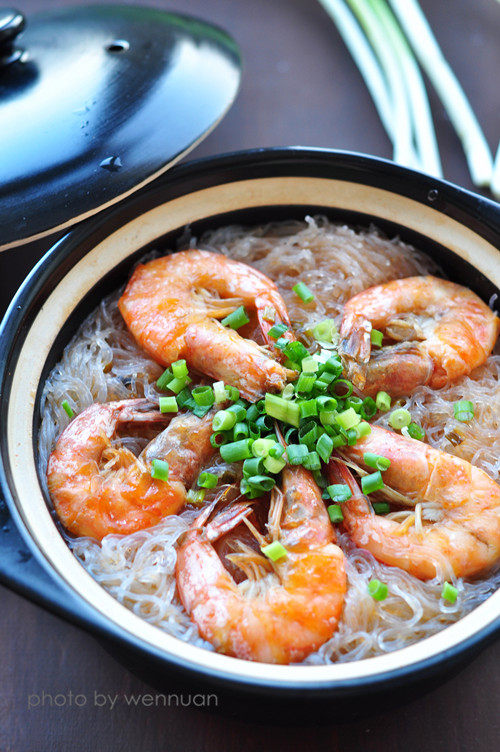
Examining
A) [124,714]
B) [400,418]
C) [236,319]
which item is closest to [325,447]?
[400,418]

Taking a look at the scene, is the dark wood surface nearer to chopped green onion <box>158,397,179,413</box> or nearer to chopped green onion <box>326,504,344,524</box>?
chopped green onion <box>326,504,344,524</box>

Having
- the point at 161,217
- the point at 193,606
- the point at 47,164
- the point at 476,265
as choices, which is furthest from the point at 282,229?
the point at 193,606

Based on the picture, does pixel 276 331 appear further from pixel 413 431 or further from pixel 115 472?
pixel 115 472

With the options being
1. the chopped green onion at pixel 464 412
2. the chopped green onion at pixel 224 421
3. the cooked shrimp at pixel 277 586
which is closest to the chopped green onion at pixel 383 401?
the chopped green onion at pixel 464 412

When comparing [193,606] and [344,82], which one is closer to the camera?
[193,606]

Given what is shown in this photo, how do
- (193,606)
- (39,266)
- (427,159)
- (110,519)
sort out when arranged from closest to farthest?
(193,606), (110,519), (39,266), (427,159)

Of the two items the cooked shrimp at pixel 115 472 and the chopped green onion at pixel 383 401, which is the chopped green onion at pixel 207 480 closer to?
the cooked shrimp at pixel 115 472

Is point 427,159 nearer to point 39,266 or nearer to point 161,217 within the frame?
point 161,217
